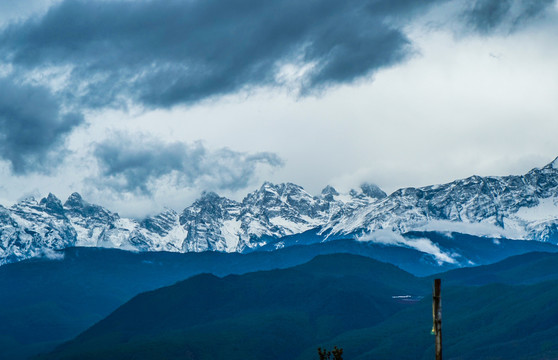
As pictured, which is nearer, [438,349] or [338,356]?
[438,349]

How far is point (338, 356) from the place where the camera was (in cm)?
7994

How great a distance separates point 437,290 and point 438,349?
5.65 m

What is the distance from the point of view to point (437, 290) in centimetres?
6291

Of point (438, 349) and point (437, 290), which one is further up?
point (437, 290)

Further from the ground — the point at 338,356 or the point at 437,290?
the point at 437,290

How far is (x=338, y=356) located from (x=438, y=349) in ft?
53.7

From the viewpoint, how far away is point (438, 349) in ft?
215

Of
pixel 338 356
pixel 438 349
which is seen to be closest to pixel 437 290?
pixel 438 349

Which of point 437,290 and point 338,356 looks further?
point 338,356

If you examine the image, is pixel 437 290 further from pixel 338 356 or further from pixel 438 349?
pixel 338 356

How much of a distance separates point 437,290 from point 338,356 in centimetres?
2009
